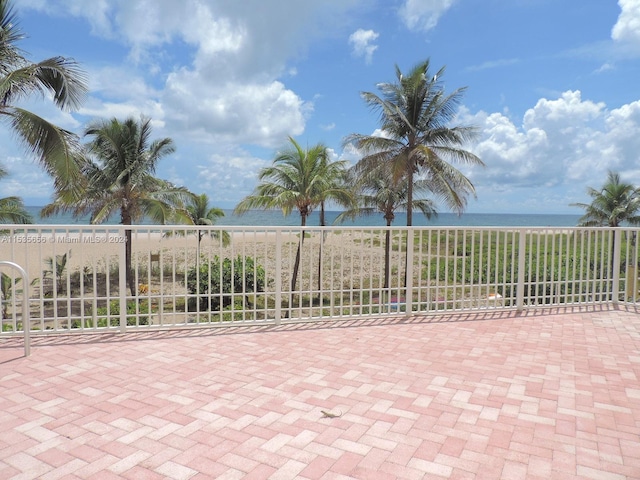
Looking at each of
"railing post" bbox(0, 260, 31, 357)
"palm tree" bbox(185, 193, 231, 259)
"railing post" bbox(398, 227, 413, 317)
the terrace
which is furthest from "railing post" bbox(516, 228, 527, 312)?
"palm tree" bbox(185, 193, 231, 259)

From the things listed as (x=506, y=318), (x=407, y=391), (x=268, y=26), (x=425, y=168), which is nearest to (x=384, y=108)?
(x=425, y=168)

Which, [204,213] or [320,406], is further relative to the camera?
[204,213]

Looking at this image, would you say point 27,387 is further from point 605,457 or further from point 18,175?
point 18,175

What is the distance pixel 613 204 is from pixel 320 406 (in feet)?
83.8

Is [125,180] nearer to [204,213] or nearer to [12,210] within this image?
[12,210]

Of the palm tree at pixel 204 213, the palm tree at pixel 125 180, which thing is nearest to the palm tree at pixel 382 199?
the palm tree at pixel 204 213

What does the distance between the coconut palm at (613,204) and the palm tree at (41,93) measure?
24.7 metres

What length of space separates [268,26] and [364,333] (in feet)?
19.7

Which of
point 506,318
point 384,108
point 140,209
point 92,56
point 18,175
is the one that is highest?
point 384,108

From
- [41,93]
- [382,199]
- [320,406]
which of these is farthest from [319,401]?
[382,199]

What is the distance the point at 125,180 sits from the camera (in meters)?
15.7

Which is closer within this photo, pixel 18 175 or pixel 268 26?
pixel 268 26

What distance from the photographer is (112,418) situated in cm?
254

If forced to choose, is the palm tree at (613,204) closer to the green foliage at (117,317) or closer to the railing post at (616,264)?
the railing post at (616,264)
